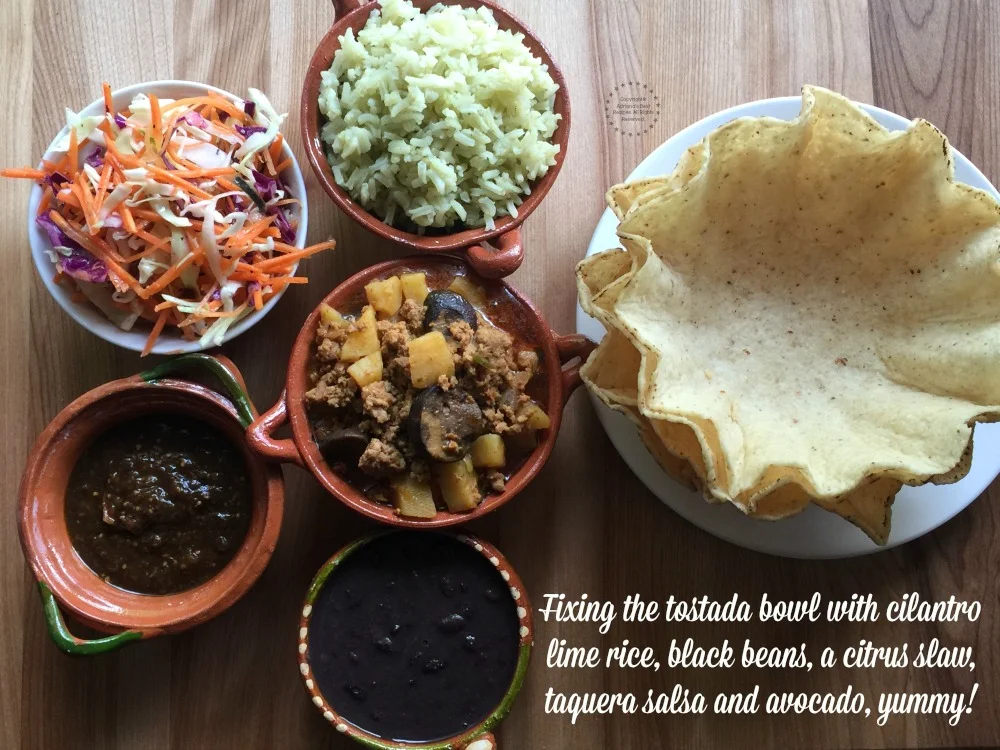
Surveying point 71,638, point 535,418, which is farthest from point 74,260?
point 535,418

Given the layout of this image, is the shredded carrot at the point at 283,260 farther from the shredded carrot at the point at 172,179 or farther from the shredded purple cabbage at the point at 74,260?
the shredded purple cabbage at the point at 74,260

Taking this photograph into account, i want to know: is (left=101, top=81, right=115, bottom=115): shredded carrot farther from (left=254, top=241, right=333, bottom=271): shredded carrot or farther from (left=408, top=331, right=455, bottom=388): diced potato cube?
(left=408, top=331, right=455, bottom=388): diced potato cube

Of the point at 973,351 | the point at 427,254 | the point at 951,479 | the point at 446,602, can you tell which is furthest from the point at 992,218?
the point at 446,602

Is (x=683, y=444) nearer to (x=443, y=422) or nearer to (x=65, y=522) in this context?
(x=443, y=422)

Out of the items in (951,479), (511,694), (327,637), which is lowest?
(511,694)

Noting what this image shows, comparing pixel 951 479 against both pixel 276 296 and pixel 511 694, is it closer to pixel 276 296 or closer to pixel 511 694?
pixel 511 694

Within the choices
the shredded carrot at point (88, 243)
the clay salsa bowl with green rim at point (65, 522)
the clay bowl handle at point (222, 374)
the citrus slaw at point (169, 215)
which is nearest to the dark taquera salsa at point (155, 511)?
the clay salsa bowl with green rim at point (65, 522)
